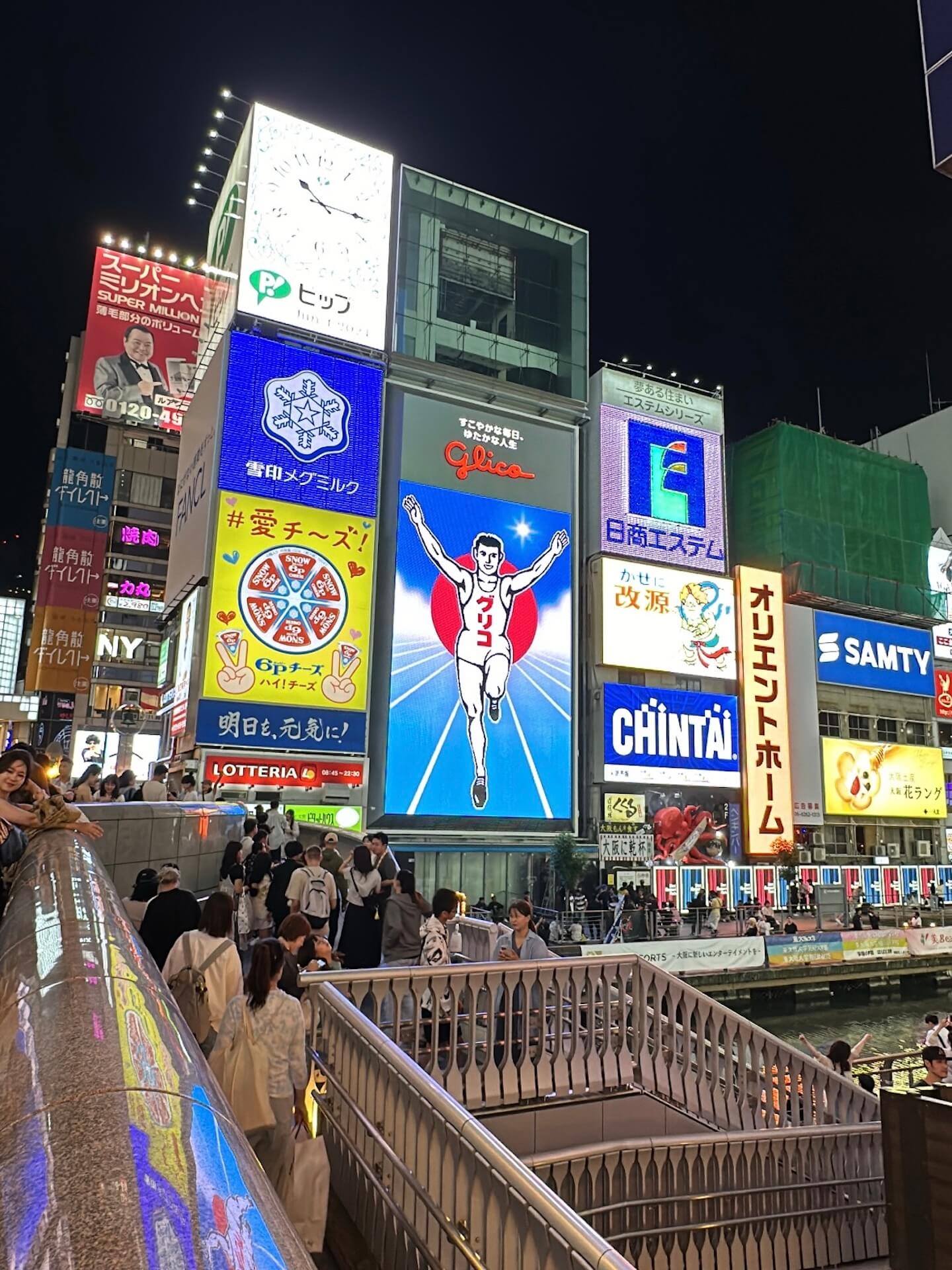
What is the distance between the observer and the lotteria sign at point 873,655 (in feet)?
125

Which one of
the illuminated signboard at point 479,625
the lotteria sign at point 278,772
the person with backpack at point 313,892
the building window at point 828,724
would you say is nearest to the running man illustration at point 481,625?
the illuminated signboard at point 479,625

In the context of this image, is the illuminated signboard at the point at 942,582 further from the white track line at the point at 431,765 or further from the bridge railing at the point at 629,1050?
the bridge railing at the point at 629,1050

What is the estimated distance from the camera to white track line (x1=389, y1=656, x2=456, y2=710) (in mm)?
27719

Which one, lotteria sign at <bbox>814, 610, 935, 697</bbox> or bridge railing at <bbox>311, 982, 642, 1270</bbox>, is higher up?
lotteria sign at <bbox>814, 610, 935, 697</bbox>

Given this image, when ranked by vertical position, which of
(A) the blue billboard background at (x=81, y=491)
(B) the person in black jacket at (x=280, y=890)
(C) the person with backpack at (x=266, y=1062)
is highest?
(A) the blue billboard background at (x=81, y=491)

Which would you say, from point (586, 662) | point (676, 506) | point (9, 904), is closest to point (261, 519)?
point (586, 662)

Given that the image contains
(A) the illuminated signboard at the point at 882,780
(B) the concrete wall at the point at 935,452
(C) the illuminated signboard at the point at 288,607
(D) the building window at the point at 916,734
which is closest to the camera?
(C) the illuminated signboard at the point at 288,607

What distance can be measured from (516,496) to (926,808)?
24.1 meters

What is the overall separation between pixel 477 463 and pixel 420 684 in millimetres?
8107

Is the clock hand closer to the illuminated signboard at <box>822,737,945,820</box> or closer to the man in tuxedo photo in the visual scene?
the man in tuxedo photo

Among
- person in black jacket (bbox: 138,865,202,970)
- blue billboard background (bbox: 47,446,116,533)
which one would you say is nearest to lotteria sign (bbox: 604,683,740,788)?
person in black jacket (bbox: 138,865,202,970)

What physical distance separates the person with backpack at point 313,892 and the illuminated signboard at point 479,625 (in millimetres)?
19052

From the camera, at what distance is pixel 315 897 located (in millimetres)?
8211

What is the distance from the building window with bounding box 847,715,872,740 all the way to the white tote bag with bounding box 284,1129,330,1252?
125ft
